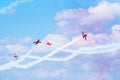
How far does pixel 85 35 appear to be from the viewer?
47.3 ft

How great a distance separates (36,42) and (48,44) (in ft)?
1.53

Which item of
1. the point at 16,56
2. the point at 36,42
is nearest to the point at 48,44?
the point at 36,42

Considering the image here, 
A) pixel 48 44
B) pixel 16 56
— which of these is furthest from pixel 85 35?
pixel 16 56

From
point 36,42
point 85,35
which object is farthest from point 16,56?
point 85,35

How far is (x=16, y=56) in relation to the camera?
15305mm

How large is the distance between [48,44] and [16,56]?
4.58 feet

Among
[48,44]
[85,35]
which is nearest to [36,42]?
[48,44]

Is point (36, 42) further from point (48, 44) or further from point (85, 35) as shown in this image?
point (85, 35)

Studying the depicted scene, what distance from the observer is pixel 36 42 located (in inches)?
585

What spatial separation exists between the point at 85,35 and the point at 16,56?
2895 millimetres

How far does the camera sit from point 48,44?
588 inches

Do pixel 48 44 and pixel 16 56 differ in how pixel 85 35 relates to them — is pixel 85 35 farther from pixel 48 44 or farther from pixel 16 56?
pixel 16 56

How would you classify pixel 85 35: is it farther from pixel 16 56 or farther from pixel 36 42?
pixel 16 56
